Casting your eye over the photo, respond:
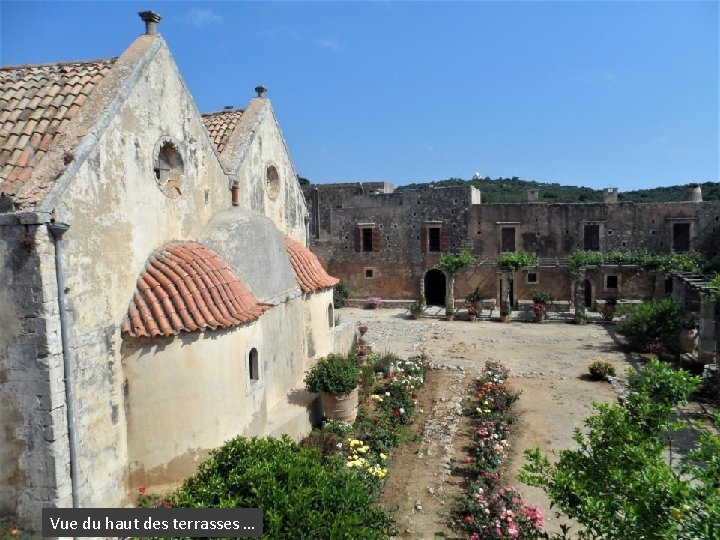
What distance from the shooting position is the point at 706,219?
24.2m

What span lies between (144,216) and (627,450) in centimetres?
689

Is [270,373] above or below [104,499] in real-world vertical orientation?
above

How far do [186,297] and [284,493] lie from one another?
10.8 ft

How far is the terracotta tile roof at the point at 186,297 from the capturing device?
22.7 ft

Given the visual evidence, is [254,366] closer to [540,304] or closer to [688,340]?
[688,340]

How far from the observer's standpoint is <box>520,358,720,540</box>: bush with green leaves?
3.70 meters

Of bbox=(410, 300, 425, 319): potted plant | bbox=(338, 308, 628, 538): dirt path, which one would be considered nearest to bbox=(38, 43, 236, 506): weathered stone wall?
bbox=(338, 308, 628, 538): dirt path

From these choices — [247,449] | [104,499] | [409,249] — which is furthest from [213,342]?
[409,249]

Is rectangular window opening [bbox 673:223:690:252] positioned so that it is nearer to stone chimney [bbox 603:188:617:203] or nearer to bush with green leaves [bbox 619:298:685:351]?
stone chimney [bbox 603:188:617:203]

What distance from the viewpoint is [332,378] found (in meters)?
10.1

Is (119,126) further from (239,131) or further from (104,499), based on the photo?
(104,499)

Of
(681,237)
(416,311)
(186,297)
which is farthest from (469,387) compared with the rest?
(681,237)

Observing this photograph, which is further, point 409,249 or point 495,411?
point 409,249

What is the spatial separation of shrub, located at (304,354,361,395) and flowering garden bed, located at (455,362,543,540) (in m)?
2.75
